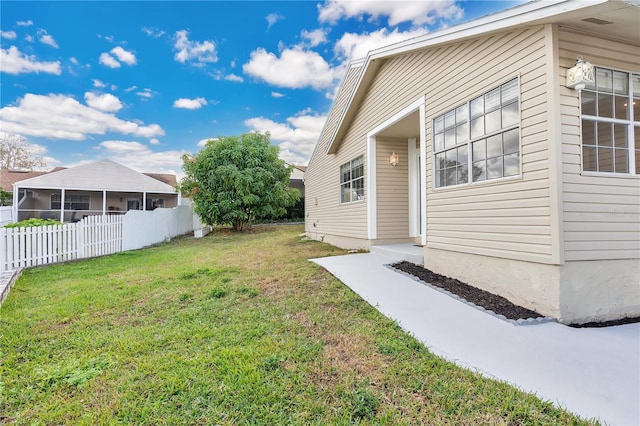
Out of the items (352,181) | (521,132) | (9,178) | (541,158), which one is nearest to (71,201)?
(9,178)

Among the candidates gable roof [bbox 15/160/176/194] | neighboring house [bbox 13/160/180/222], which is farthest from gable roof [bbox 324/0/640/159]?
gable roof [bbox 15/160/176/194]

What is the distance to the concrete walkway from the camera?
2.08m

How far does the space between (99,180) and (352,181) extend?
18963 mm

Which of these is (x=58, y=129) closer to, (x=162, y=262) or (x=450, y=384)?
(x=162, y=262)

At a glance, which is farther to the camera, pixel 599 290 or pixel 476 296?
pixel 476 296

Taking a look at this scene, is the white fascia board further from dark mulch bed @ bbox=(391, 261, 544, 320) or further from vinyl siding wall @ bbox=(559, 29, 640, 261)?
dark mulch bed @ bbox=(391, 261, 544, 320)

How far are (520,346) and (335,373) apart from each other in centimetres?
185

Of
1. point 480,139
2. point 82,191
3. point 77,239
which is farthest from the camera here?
point 82,191

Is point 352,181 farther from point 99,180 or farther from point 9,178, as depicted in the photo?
point 9,178

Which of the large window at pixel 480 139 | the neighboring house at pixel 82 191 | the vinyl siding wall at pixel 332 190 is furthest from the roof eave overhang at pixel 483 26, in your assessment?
the neighboring house at pixel 82 191

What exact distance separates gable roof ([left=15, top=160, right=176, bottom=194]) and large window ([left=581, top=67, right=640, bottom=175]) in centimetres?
2260

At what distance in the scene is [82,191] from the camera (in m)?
20.7

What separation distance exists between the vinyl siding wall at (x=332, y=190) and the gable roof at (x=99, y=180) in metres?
13.2

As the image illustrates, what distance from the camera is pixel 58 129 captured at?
2158cm
